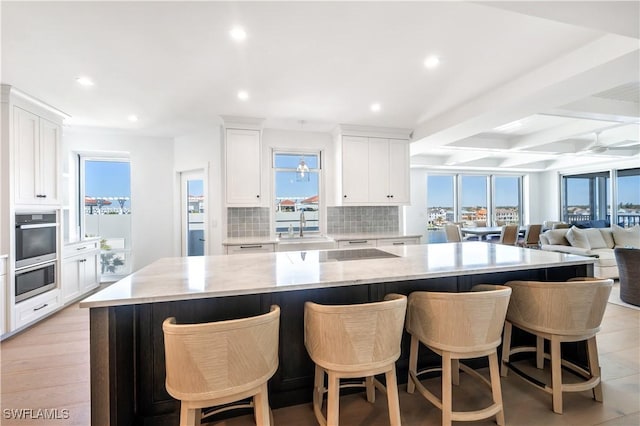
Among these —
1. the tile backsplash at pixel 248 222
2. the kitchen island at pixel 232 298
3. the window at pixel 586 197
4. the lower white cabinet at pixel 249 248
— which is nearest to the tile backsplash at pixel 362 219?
the tile backsplash at pixel 248 222

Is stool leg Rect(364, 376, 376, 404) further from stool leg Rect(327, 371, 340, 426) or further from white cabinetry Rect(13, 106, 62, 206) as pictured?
white cabinetry Rect(13, 106, 62, 206)

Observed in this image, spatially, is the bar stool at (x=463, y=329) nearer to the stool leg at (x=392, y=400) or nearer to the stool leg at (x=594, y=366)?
the stool leg at (x=392, y=400)

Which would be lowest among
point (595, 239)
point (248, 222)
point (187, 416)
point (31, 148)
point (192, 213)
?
point (187, 416)

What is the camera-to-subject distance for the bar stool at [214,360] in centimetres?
124

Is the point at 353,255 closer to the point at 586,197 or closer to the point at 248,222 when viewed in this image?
the point at 248,222

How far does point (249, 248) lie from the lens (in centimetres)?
405

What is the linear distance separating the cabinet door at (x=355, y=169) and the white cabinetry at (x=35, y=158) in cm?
375

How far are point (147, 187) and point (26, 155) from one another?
1660 mm

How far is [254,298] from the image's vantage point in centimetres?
183

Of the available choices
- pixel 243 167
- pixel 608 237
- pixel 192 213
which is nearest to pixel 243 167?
pixel 243 167

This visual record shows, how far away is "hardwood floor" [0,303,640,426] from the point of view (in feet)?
5.92

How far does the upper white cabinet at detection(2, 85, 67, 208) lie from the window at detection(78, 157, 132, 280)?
4.14ft

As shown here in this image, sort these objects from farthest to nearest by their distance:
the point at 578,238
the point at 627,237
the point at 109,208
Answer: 1. the point at 627,237
2. the point at 578,238
3. the point at 109,208

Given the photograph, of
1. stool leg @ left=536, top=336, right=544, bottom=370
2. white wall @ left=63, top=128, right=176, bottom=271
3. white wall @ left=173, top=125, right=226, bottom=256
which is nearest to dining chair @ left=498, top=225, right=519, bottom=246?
stool leg @ left=536, top=336, right=544, bottom=370
